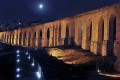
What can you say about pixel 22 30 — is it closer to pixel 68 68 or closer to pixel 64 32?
pixel 64 32

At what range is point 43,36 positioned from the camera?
62281mm

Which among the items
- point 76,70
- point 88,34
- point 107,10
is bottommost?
point 76,70

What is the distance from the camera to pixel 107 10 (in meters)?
36.7

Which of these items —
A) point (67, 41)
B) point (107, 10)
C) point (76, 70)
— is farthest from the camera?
point (67, 41)

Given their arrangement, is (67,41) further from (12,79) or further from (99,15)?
(12,79)

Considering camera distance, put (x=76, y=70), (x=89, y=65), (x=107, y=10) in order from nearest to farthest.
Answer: (x=76, y=70) → (x=89, y=65) → (x=107, y=10)

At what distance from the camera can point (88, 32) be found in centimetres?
4244

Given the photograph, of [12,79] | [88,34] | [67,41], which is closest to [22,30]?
[67,41]

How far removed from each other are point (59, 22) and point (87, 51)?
14.3 metres

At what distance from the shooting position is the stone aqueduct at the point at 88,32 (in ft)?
116

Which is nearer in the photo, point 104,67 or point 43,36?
point 104,67

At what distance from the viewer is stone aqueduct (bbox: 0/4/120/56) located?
3538cm

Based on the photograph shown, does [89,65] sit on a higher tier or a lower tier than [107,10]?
lower

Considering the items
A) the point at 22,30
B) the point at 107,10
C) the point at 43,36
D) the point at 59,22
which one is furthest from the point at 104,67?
the point at 22,30
